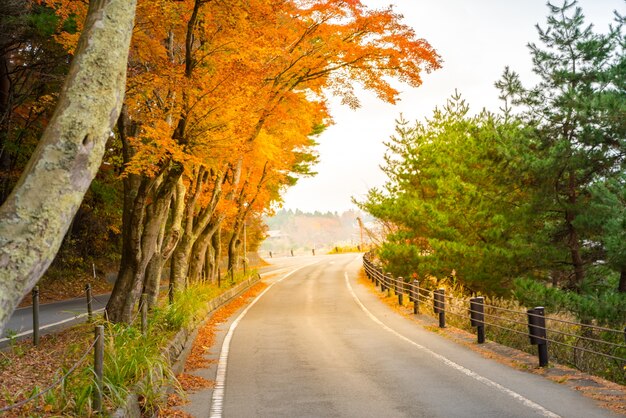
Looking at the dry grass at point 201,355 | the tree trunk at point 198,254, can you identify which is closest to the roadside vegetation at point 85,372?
the dry grass at point 201,355

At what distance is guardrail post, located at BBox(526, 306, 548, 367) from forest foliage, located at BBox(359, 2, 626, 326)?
4321mm

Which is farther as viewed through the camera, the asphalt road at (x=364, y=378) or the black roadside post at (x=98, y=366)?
A: the asphalt road at (x=364, y=378)

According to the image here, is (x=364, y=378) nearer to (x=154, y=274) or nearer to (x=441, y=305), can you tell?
(x=441, y=305)

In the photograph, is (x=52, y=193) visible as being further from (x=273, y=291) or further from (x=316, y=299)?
(x=273, y=291)

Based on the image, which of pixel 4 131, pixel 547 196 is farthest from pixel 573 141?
pixel 4 131

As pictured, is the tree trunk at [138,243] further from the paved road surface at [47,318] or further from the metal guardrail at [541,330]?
the metal guardrail at [541,330]

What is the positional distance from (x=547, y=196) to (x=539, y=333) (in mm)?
8894

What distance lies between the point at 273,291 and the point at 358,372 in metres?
19.3

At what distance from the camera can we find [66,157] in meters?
4.29

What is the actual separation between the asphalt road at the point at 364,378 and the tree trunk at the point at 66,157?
405 cm

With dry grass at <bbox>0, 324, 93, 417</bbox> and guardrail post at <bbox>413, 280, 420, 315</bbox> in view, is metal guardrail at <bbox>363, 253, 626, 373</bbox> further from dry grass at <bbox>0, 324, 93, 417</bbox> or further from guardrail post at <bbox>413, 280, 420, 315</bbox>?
dry grass at <bbox>0, 324, 93, 417</bbox>

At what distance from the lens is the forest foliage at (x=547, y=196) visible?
15.4 m

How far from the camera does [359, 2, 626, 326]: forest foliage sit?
50.5 ft

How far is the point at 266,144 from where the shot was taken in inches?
978
